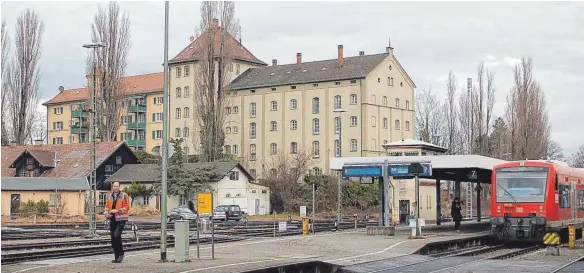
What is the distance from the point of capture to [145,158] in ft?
294

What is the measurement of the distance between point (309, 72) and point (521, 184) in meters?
65.6

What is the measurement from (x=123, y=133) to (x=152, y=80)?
8.44 meters

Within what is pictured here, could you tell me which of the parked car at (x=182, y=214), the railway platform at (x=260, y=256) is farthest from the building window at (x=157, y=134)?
the railway platform at (x=260, y=256)

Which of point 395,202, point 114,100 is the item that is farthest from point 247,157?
point 395,202

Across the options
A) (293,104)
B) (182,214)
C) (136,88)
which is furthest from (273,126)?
(182,214)

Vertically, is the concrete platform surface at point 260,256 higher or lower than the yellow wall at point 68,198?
lower

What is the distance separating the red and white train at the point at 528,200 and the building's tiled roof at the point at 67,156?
48292mm

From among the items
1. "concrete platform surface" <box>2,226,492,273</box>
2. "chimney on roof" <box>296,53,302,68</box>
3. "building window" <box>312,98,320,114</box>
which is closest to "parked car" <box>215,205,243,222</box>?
"concrete platform surface" <box>2,226,492,273</box>

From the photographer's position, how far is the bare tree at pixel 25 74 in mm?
75875

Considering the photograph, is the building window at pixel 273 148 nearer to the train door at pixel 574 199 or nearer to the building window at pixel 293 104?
the building window at pixel 293 104

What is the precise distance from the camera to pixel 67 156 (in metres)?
78.5

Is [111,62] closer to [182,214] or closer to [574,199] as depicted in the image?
[182,214]

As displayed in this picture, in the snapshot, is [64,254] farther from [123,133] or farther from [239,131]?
[123,133]

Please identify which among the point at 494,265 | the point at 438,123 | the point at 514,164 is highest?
the point at 438,123
